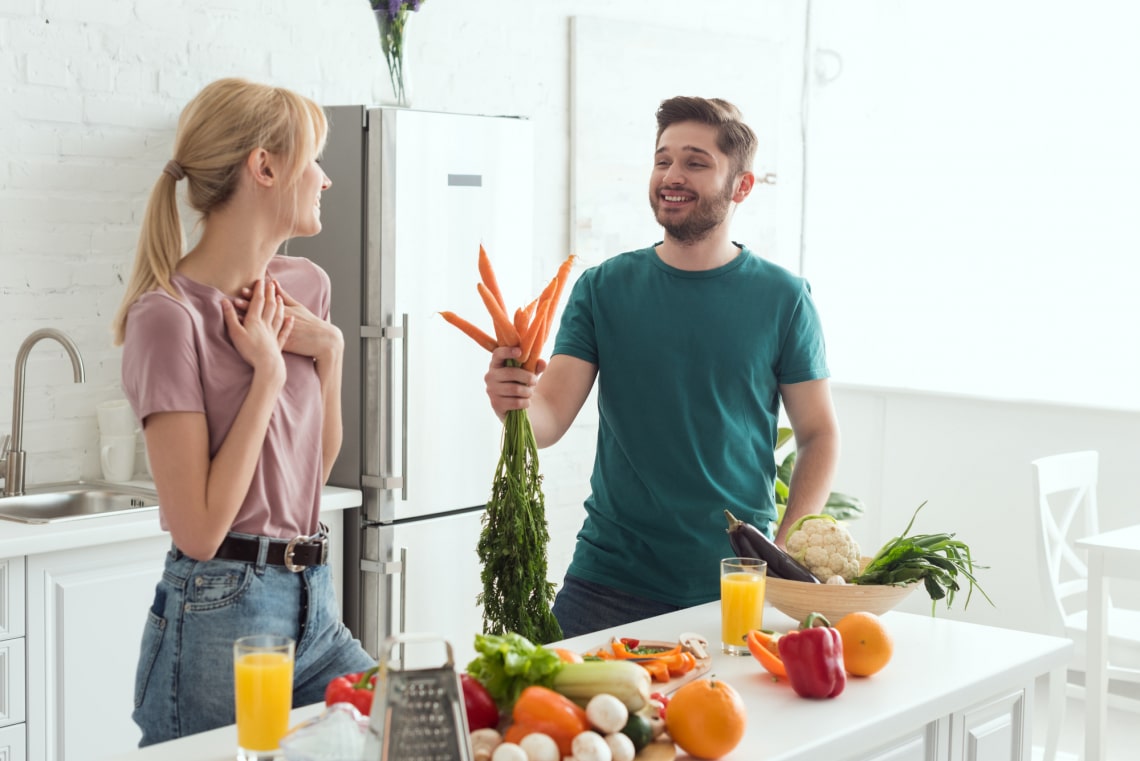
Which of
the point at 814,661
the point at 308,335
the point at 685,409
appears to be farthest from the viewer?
the point at 685,409

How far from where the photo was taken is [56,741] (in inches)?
109

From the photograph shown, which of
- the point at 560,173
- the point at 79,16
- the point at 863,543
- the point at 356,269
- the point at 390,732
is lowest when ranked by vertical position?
the point at 863,543

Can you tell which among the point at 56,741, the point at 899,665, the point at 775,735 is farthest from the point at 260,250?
the point at 56,741

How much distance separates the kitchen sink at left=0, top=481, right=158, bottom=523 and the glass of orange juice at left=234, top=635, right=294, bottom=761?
1.74 m

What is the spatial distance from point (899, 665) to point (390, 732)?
0.92 metres

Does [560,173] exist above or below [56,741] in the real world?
above

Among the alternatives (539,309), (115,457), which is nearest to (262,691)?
(539,309)

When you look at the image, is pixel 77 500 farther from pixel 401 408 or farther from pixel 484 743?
pixel 484 743

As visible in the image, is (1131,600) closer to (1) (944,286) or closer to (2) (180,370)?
(1) (944,286)

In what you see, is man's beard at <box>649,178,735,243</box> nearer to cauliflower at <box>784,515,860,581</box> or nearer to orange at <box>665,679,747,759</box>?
cauliflower at <box>784,515,860,581</box>

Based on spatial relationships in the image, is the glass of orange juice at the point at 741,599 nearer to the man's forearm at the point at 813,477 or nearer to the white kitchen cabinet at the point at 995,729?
the white kitchen cabinet at the point at 995,729

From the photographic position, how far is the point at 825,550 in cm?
210

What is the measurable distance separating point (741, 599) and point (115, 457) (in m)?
1.98

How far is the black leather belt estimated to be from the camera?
1.82 metres
